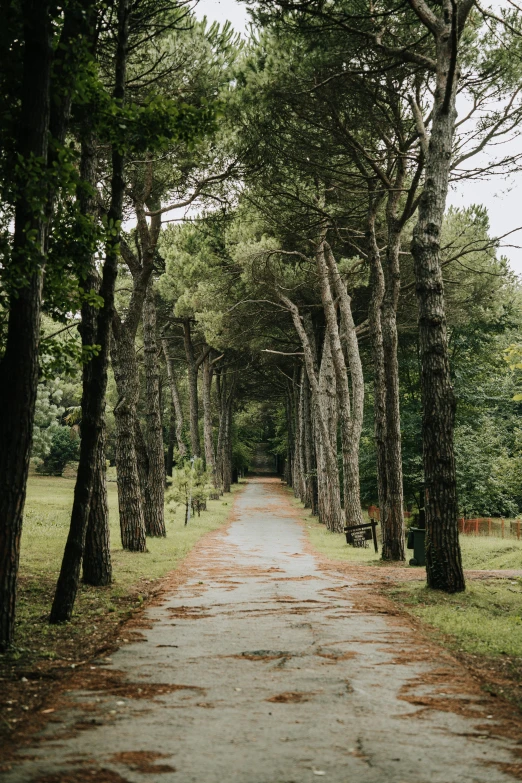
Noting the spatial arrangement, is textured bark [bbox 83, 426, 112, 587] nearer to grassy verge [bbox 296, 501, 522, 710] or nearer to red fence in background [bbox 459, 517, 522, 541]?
grassy verge [bbox 296, 501, 522, 710]

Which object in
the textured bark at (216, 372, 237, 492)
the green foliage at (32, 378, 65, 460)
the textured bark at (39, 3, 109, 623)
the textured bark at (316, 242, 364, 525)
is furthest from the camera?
the textured bark at (216, 372, 237, 492)

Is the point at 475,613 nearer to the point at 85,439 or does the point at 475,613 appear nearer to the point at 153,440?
the point at 85,439

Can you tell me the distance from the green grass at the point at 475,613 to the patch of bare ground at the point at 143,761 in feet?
12.3

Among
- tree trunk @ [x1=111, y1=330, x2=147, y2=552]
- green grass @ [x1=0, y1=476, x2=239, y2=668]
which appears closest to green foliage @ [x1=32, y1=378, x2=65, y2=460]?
green grass @ [x1=0, y1=476, x2=239, y2=668]

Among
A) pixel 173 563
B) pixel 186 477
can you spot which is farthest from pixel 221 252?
pixel 173 563

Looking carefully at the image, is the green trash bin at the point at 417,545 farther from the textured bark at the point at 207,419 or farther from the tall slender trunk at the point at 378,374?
the textured bark at the point at 207,419

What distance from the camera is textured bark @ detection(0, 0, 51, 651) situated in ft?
19.1

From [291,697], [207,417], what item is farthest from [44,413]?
[291,697]

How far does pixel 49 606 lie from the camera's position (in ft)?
26.8

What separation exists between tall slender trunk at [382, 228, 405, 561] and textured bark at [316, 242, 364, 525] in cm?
484

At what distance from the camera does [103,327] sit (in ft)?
24.5

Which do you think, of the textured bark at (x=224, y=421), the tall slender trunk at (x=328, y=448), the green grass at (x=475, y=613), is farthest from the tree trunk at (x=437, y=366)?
the textured bark at (x=224, y=421)

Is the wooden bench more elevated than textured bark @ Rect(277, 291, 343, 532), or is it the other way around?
textured bark @ Rect(277, 291, 343, 532)

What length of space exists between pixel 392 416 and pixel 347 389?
222 inches
